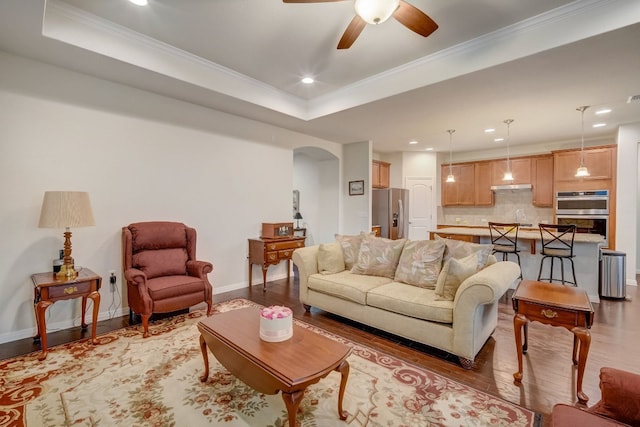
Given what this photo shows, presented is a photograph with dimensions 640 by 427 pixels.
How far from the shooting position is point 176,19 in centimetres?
274

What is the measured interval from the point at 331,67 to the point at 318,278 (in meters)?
2.58

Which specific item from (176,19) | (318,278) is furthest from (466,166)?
(176,19)

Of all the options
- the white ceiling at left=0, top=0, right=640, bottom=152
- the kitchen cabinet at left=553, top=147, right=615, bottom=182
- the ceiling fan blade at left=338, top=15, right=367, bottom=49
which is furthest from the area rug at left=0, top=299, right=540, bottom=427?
the kitchen cabinet at left=553, top=147, right=615, bottom=182

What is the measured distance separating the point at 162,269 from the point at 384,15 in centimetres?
339

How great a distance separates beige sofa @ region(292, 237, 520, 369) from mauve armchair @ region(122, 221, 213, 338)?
126 cm

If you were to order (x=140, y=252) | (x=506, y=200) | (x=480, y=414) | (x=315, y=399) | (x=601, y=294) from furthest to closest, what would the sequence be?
(x=506, y=200) < (x=601, y=294) < (x=140, y=252) < (x=315, y=399) < (x=480, y=414)

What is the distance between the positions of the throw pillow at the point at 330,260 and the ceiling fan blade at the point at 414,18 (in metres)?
2.49

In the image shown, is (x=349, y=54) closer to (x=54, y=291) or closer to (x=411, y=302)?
(x=411, y=302)

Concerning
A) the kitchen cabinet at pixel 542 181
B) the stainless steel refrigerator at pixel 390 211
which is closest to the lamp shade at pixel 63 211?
the stainless steel refrigerator at pixel 390 211

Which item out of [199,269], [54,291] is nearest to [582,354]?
[199,269]

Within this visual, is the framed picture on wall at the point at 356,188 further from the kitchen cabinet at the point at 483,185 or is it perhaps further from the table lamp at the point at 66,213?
the table lamp at the point at 66,213

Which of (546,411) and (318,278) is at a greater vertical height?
(318,278)

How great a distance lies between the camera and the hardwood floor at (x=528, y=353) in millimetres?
2145

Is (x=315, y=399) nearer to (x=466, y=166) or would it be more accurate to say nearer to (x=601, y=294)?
(x=601, y=294)
